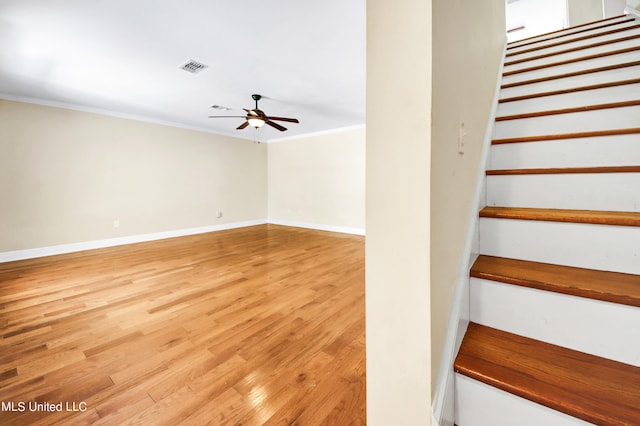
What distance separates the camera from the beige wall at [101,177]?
3729 millimetres

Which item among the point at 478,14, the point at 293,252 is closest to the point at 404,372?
the point at 478,14

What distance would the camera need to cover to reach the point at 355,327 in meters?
1.92

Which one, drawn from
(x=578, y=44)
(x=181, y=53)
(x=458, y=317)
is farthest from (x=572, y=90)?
(x=181, y=53)

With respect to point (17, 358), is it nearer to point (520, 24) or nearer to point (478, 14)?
point (478, 14)

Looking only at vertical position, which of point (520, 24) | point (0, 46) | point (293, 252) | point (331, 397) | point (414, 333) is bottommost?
point (331, 397)

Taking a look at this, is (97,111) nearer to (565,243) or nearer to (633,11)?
(565,243)

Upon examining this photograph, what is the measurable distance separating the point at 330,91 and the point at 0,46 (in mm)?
3455

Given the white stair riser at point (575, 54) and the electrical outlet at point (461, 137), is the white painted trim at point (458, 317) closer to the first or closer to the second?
the electrical outlet at point (461, 137)

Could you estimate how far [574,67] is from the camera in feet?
6.02

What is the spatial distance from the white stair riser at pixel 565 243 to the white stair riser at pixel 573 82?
126 centimetres

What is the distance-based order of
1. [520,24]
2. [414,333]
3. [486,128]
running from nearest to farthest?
[414,333] → [486,128] → [520,24]

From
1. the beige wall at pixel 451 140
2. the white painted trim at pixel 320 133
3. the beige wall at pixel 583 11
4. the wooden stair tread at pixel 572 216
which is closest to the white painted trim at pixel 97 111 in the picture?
the white painted trim at pixel 320 133

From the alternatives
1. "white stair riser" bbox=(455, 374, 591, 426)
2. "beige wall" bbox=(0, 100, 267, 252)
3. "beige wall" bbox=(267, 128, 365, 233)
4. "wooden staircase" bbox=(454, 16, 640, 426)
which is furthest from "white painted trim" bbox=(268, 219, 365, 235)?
"white stair riser" bbox=(455, 374, 591, 426)

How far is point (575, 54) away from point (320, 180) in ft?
15.3
